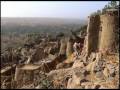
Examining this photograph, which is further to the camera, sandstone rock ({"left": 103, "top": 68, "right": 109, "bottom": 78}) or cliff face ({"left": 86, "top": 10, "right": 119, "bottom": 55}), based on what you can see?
cliff face ({"left": 86, "top": 10, "right": 119, "bottom": 55})

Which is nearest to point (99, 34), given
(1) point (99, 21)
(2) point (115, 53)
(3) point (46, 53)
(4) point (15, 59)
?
(1) point (99, 21)

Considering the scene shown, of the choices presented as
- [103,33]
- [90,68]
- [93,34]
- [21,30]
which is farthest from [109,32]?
[21,30]

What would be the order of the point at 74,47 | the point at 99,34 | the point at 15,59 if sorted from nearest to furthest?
the point at 99,34 < the point at 74,47 < the point at 15,59

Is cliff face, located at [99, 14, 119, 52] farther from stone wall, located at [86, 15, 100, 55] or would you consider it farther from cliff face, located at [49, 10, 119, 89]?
stone wall, located at [86, 15, 100, 55]

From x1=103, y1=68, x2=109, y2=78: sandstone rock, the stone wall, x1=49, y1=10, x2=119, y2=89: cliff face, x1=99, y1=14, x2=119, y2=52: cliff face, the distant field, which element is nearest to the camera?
x1=49, y1=10, x2=119, y2=89: cliff face

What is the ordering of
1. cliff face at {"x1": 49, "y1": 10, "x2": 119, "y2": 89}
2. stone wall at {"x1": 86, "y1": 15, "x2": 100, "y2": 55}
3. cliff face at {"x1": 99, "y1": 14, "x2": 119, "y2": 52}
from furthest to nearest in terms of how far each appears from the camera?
stone wall at {"x1": 86, "y1": 15, "x2": 100, "y2": 55}
cliff face at {"x1": 99, "y1": 14, "x2": 119, "y2": 52}
cliff face at {"x1": 49, "y1": 10, "x2": 119, "y2": 89}

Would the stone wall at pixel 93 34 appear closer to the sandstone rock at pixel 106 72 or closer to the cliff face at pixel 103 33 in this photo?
the cliff face at pixel 103 33

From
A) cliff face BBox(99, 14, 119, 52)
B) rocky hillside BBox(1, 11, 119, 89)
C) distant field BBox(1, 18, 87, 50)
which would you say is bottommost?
distant field BBox(1, 18, 87, 50)

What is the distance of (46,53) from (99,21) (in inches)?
437

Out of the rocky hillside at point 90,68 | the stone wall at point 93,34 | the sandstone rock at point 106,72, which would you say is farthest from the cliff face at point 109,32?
the sandstone rock at point 106,72

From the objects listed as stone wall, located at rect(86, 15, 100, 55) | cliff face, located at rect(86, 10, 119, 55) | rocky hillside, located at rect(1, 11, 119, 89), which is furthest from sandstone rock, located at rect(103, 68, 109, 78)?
stone wall, located at rect(86, 15, 100, 55)

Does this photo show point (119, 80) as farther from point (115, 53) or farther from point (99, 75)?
point (115, 53)

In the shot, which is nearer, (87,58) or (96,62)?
(96,62)

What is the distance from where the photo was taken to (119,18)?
16.1 meters
